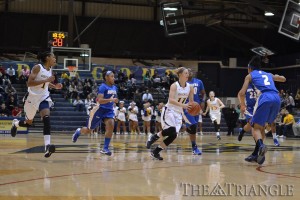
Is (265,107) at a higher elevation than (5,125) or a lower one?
higher

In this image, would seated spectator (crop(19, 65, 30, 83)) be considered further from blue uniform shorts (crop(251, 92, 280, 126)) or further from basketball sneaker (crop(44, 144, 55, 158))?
blue uniform shorts (crop(251, 92, 280, 126))

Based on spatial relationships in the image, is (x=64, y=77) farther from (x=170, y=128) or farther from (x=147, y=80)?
(x=170, y=128)

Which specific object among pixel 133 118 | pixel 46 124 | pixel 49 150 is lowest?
pixel 49 150

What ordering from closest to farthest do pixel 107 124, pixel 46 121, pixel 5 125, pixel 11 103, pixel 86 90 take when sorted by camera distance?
pixel 46 121
pixel 107 124
pixel 5 125
pixel 11 103
pixel 86 90

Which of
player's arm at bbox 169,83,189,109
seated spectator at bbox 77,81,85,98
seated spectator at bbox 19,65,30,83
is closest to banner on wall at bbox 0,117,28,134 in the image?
seated spectator at bbox 77,81,85,98

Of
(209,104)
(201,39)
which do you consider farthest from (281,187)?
(201,39)

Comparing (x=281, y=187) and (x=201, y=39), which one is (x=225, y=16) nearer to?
(x=201, y=39)

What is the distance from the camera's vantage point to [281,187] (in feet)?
18.4

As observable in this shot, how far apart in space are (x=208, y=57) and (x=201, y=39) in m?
1.64

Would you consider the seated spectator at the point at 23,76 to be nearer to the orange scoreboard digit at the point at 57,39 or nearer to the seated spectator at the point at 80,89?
the seated spectator at the point at 80,89

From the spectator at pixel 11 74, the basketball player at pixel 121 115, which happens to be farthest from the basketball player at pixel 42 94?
the spectator at pixel 11 74

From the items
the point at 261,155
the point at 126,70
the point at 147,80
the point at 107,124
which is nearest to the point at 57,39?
the point at 147,80

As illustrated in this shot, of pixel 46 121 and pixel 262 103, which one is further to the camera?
pixel 46 121

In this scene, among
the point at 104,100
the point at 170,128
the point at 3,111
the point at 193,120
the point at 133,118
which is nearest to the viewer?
the point at 170,128
